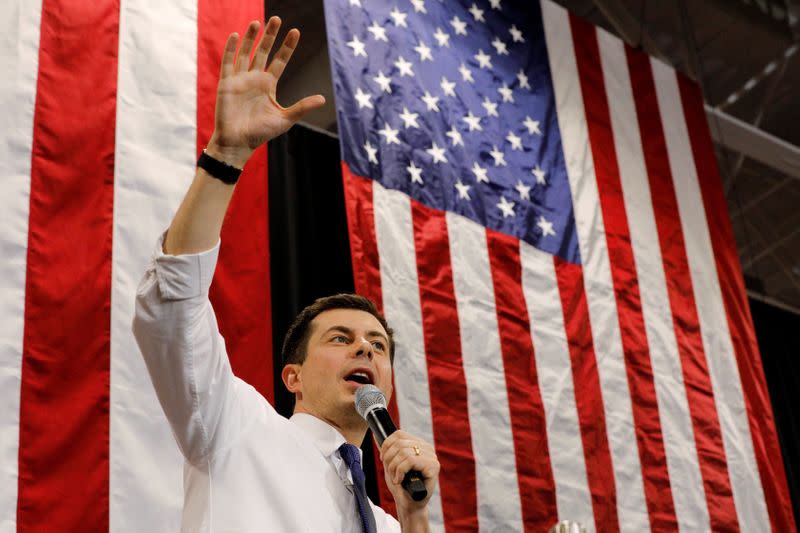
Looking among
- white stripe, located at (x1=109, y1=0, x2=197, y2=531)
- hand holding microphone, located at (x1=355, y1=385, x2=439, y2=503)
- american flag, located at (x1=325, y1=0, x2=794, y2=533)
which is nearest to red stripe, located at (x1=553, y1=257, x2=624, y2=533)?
american flag, located at (x1=325, y1=0, x2=794, y2=533)

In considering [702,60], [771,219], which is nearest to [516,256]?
[702,60]

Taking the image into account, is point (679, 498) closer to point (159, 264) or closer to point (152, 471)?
point (152, 471)

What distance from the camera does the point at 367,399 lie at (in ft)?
5.83

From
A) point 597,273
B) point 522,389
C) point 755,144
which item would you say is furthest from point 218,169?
point 755,144

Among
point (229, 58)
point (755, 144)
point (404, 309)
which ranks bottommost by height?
point (229, 58)

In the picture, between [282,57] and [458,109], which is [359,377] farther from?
[458,109]

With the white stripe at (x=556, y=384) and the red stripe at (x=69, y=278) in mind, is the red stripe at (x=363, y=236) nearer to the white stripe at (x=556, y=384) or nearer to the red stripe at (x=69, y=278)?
the white stripe at (x=556, y=384)

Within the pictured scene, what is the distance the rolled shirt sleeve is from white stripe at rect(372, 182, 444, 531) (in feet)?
5.29

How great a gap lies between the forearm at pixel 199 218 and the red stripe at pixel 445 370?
6.34ft

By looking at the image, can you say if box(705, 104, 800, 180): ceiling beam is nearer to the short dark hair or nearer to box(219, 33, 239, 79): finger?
the short dark hair

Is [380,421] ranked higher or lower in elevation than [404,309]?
lower

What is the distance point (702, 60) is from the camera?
632cm

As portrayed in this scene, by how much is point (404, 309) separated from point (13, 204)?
1348mm

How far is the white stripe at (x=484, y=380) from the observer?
10.9ft
